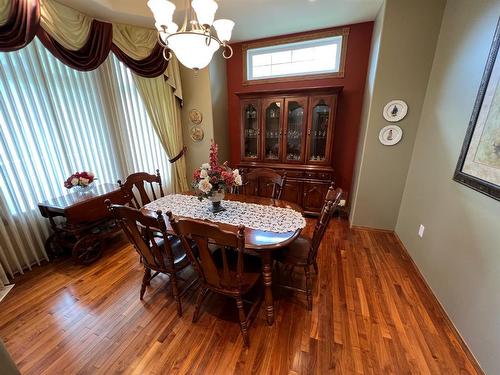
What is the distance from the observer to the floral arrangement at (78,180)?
7.42ft

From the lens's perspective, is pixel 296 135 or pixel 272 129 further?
pixel 272 129

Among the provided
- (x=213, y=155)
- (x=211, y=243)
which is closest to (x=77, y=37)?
(x=213, y=155)

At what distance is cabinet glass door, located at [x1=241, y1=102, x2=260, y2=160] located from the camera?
332 cm

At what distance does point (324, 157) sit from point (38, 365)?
3.43m

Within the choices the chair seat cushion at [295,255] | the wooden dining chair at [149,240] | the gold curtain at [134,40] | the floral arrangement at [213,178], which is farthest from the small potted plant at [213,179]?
the gold curtain at [134,40]

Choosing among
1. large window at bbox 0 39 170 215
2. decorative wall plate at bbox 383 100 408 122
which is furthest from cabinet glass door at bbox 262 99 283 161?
large window at bbox 0 39 170 215

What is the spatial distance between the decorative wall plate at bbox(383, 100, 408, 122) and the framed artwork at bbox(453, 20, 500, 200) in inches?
37.5

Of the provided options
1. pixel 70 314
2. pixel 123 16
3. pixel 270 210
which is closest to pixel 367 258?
pixel 270 210

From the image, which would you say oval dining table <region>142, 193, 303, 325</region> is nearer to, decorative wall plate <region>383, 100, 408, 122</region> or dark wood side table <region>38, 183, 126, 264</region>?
dark wood side table <region>38, 183, 126, 264</region>

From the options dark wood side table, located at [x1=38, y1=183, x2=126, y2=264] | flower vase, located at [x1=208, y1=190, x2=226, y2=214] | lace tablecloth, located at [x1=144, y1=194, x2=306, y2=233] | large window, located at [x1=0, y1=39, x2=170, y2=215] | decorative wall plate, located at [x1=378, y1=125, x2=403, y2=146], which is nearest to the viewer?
lace tablecloth, located at [x1=144, y1=194, x2=306, y2=233]

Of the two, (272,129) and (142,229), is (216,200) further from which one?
(272,129)

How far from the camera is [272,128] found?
333cm

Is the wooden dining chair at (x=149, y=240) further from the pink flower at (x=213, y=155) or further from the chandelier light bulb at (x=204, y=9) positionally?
the chandelier light bulb at (x=204, y=9)

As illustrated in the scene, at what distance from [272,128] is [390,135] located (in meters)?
1.58
